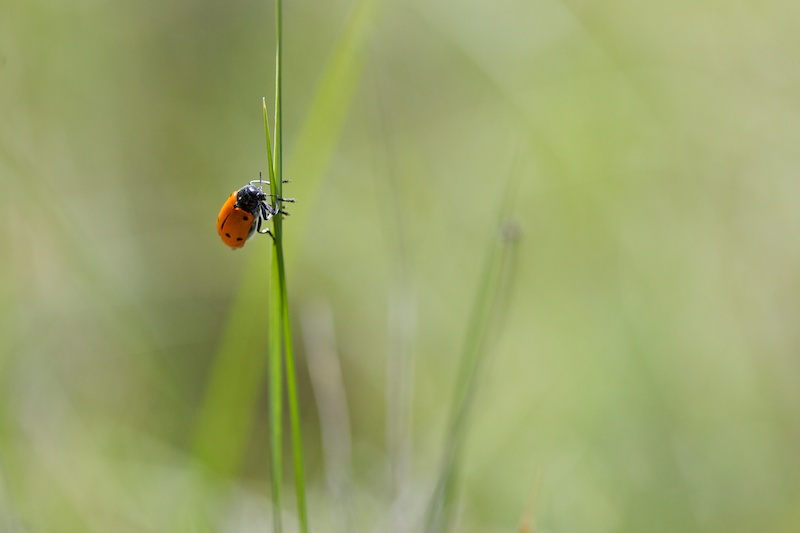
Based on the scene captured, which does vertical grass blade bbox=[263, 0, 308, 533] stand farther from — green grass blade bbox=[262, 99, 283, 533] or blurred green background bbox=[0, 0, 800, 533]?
blurred green background bbox=[0, 0, 800, 533]

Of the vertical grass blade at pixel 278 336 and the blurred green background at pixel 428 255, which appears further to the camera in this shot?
the blurred green background at pixel 428 255

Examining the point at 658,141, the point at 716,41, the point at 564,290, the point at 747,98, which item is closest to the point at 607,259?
the point at 564,290

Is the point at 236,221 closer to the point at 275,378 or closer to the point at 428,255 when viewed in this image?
the point at 275,378

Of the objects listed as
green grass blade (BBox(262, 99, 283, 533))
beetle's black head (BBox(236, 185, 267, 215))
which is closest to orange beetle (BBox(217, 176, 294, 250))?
beetle's black head (BBox(236, 185, 267, 215))

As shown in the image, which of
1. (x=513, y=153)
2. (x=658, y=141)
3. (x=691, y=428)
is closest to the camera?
(x=691, y=428)

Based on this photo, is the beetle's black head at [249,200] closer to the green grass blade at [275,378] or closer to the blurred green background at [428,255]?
the blurred green background at [428,255]

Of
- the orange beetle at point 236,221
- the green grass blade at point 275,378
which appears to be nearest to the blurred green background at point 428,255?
the orange beetle at point 236,221

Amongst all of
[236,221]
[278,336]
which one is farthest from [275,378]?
[236,221]

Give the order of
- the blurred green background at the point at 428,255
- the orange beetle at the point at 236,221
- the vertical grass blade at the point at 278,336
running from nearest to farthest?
1. the vertical grass blade at the point at 278,336
2. the orange beetle at the point at 236,221
3. the blurred green background at the point at 428,255

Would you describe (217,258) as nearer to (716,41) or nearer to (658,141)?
(658,141)
